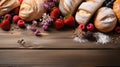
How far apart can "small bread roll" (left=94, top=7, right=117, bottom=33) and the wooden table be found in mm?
86

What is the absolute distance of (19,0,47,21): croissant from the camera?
154 centimetres

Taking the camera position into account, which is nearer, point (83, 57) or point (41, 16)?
point (83, 57)

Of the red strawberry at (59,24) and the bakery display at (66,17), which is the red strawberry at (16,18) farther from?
the red strawberry at (59,24)

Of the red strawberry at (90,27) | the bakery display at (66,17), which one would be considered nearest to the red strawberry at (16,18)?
the bakery display at (66,17)

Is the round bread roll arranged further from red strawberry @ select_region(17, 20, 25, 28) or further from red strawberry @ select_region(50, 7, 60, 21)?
red strawberry @ select_region(17, 20, 25, 28)

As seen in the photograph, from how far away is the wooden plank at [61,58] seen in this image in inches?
57.5

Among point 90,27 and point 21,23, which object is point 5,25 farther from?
point 90,27

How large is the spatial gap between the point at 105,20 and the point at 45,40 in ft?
1.07

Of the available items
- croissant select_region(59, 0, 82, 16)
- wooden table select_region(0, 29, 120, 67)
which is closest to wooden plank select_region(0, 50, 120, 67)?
wooden table select_region(0, 29, 120, 67)

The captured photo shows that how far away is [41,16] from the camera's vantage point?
1578 mm

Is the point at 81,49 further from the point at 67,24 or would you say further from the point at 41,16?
the point at 41,16

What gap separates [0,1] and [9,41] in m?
0.23

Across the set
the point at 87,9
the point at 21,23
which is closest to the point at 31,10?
the point at 21,23

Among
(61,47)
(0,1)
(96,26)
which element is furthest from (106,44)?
(0,1)
